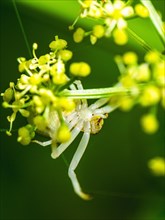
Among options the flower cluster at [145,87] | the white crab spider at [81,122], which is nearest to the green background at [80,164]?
the white crab spider at [81,122]

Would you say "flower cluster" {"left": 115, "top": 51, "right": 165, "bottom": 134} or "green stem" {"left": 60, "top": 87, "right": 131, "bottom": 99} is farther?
"green stem" {"left": 60, "top": 87, "right": 131, "bottom": 99}

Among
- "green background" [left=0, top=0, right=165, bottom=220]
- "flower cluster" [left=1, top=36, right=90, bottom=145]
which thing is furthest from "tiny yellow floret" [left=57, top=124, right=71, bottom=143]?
"green background" [left=0, top=0, right=165, bottom=220]

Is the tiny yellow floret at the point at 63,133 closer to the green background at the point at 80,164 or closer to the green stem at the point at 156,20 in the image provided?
the green stem at the point at 156,20

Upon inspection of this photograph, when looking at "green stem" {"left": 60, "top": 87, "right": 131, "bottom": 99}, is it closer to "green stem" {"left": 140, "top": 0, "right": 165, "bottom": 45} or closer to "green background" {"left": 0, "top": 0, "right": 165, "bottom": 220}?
"green stem" {"left": 140, "top": 0, "right": 165, "bottom": 45}

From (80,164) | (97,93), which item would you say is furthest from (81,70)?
(80,164)

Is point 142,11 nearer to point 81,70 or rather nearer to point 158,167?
point 81,70

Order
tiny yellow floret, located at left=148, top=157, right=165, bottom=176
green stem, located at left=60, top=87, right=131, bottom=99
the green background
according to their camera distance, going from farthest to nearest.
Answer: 1. the green background
2. green stem, located at left=60, top=87, right=131, bottom=99
3. tiny yellow floret, located at left=148, top=157, right=165, bottom=176
